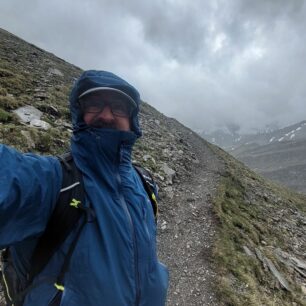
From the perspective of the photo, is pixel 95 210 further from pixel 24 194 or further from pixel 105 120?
pixel 105 120

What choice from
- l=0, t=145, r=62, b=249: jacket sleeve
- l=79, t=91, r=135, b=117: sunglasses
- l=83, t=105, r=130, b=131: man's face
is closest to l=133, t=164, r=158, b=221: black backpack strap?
l=83, t=105, r=130, b=131: man's face

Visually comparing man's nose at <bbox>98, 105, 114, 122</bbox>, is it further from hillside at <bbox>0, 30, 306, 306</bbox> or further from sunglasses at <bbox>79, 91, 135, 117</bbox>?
hillside at <bbox>0, 30, 306, 306</bbox>

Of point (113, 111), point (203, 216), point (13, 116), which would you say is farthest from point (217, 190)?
point (113, 111)

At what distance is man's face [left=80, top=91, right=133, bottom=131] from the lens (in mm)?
3002

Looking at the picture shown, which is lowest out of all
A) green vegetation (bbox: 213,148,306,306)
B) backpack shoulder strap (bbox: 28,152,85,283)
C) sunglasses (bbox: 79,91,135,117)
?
green vegetation (bbox: 213,148,306,306)

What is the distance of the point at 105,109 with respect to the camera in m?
3.05

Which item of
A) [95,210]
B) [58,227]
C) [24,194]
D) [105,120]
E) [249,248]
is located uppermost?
[105,120]

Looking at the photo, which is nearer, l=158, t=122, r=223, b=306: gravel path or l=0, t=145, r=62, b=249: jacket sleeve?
l=0, t=145, r=62, b=249: jacket sleeve

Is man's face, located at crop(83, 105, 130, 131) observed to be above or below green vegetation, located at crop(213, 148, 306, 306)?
above

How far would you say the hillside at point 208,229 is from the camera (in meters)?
9.20

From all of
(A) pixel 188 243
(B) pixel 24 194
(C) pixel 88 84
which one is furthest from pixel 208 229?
(B) pixel 24 194

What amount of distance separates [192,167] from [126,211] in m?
20.7

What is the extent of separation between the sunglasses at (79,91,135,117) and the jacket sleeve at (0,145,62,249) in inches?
30.6

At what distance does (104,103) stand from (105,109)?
0.21 feet
